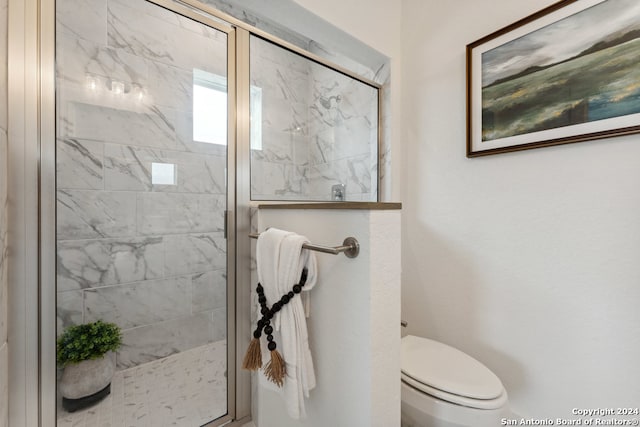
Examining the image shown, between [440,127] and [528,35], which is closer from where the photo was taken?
[528,35]

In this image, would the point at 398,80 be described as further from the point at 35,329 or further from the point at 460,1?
the point at 35,329

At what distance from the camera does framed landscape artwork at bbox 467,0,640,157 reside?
0.94 meters

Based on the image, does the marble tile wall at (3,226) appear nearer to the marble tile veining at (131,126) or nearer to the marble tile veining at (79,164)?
the marble tile veining at (79,164)

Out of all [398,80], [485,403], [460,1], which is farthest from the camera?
[398,80]

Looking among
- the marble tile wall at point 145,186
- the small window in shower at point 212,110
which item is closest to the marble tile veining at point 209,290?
the marble tile wall at point 145,186

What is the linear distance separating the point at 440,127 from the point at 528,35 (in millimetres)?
487

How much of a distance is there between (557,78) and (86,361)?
7.06ft

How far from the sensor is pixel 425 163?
4.99 ft

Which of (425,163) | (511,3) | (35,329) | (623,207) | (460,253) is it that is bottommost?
(35,329)

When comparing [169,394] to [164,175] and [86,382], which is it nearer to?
[86,382]

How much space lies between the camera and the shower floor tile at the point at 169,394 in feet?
3.56

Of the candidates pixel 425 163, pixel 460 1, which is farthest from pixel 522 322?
pixel 460 1

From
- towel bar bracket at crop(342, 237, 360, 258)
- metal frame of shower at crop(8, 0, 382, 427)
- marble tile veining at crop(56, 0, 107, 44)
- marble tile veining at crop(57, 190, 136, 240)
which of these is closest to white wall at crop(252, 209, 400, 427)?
towel bar bracket at crop(342, 237, 360, 258)

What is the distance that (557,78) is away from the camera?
1.07m
